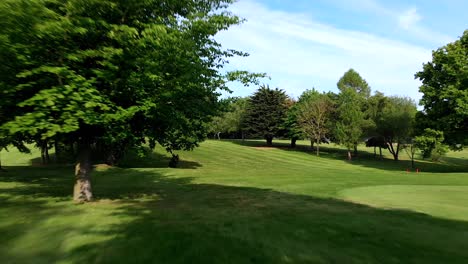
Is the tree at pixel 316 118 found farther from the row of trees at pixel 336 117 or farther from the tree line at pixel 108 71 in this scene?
the tree line at pixel 108 71

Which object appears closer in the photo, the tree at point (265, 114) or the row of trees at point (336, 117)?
the row of trees at point (336, 117)

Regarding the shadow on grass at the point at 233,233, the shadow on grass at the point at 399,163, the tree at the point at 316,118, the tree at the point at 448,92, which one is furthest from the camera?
the tree at the point at 316,118

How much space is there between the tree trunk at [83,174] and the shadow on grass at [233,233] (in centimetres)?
63

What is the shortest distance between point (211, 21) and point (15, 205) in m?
8.22

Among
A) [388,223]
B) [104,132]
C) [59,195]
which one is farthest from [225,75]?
[59,195]

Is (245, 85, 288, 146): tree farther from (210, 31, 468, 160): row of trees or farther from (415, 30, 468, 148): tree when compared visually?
(415, 30, 468, 148): tree

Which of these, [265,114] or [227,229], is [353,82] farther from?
[227,229]

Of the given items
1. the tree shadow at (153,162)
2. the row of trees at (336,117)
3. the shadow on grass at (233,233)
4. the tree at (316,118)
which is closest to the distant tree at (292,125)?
the row of trees at (336,117)

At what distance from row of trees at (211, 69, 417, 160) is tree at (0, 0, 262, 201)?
42883mm

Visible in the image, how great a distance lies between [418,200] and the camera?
15.0 meters

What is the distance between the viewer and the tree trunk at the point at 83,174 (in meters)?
12.4

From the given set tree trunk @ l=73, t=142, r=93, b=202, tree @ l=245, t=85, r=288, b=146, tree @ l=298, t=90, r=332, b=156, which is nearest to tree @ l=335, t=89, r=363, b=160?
tree @ l=298, t=90, r=332, b=156

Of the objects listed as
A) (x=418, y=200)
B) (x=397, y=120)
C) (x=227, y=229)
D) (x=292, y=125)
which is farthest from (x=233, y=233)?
(x=292, y=125)

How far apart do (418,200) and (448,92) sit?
28.8 meters
